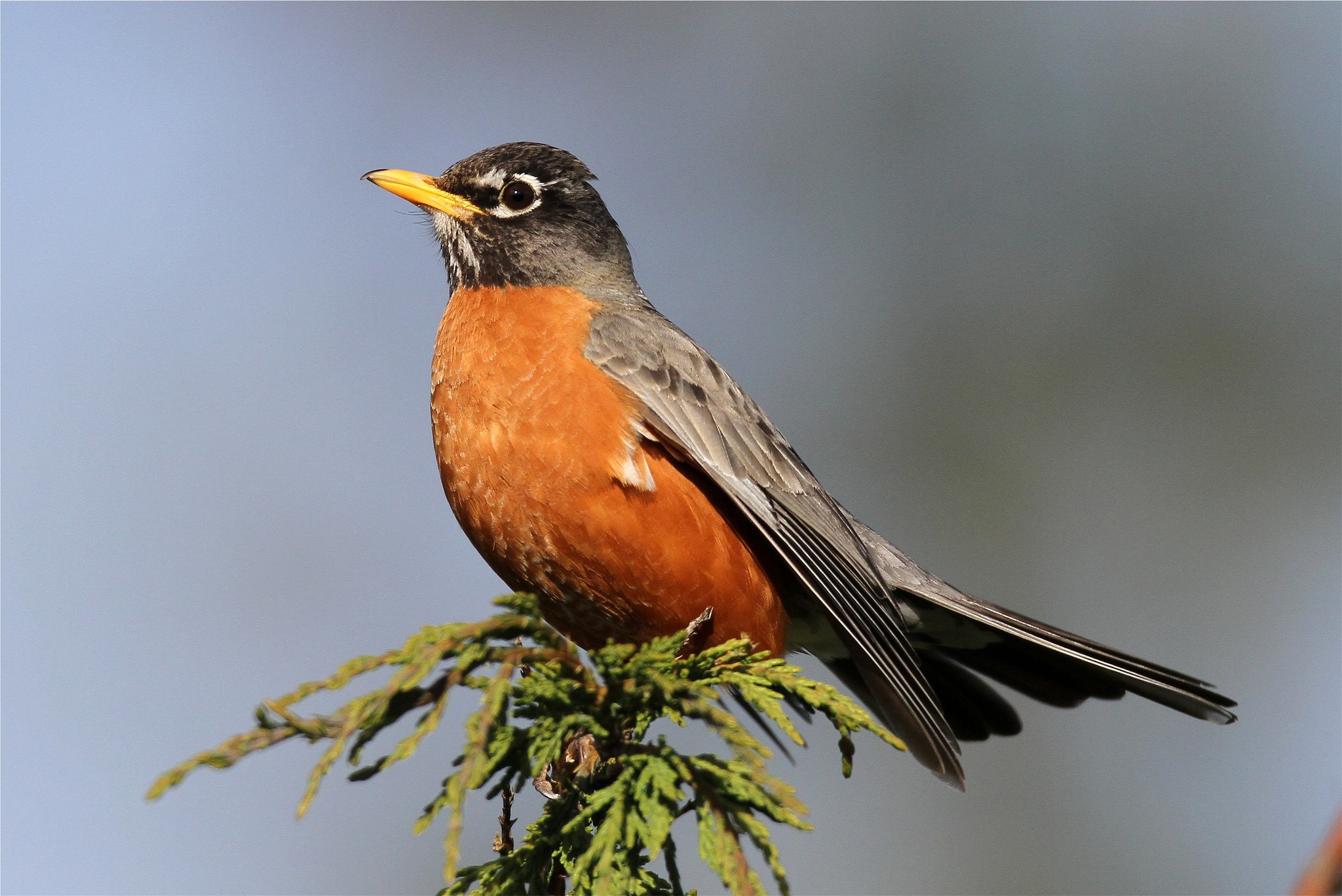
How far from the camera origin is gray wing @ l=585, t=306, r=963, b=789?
3.92m

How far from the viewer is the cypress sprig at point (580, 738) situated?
2.08 metres

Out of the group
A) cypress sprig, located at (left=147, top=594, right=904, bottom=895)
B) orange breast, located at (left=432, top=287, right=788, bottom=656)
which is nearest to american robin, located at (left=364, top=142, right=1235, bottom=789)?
orange breast, located at (left=432, top=287, right=788, bottom=656)

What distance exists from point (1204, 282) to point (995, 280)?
5.27ft

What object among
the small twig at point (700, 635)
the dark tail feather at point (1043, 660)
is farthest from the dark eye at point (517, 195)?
the small twig at point (700, 635)

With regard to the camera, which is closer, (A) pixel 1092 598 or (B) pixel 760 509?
(B) pixel 760 509

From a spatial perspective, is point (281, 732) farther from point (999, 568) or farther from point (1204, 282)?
point (1204, 282)

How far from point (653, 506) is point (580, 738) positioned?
103cm

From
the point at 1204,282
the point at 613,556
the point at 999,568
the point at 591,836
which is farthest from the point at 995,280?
the point at 591,836

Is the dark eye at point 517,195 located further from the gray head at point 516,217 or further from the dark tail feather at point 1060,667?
the dark tail feather at point 1060,667

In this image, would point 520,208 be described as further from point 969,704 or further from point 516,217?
point 969,704

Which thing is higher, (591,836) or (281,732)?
(281,732)

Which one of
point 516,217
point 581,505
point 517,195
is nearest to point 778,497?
point 581,505

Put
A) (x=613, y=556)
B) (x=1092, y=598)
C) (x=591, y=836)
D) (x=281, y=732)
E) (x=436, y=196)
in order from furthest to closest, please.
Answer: (x=1092, y=598) → (x=436, y=196) → (x=613, y=556) → (x=591, y=836) → (x=281, y=732)

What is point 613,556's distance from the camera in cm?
363
